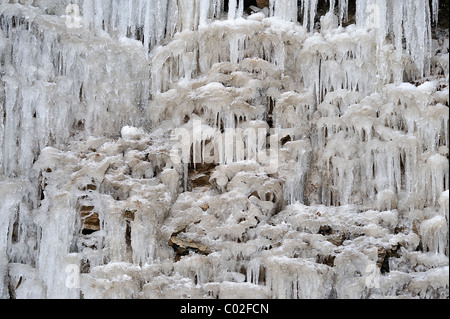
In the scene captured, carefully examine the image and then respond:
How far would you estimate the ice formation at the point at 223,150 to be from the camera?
325 inches

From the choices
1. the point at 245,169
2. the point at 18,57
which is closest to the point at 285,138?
the point at 245,169

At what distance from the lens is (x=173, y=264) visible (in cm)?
851

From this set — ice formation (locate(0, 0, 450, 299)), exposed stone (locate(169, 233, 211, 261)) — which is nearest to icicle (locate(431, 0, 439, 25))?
ice formation (locate(0, 0, 450, 299))

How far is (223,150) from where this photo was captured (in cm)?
943

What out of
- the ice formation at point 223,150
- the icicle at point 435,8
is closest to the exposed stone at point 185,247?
the ice formation at point 223,150

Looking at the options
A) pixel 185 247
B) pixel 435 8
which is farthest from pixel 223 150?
pixel 435 8

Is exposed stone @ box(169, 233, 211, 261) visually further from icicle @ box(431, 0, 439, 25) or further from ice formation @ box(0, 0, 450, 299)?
icicle @ box(431, 0, 439, 25)

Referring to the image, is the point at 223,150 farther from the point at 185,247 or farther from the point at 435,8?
the point at 435,8

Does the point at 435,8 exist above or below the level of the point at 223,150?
above

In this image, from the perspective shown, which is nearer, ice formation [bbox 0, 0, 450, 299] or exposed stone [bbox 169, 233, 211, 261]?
ice formation [bbox 0, 0, 450, 299]

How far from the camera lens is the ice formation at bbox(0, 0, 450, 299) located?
8266 mm

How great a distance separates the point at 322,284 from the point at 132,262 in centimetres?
231
